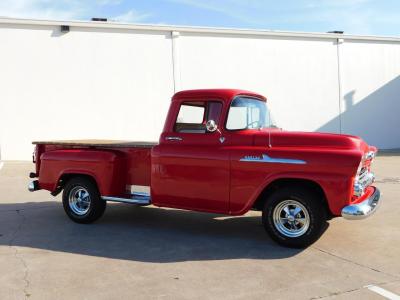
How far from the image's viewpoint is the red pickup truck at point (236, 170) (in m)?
5.57

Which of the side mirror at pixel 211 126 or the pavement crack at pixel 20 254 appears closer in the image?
the pavement crack at pixel 20 254

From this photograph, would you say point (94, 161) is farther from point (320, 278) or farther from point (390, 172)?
point (390, 172)

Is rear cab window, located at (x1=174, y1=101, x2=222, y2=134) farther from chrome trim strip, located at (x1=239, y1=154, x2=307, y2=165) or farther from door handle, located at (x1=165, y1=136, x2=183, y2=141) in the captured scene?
chrome trim strip, located at (x1=239, y1=154, x2=307, y2=165)

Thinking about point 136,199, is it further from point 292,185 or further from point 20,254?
point 292,185

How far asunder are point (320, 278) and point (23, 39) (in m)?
14.9

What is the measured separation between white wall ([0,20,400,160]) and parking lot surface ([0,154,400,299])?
970 cm

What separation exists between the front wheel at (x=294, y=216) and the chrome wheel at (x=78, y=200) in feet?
9.84

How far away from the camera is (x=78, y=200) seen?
7535 millimetres

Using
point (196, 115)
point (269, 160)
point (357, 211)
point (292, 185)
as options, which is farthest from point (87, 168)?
point (357, 211)

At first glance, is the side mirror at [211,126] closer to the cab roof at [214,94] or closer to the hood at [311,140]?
the cab roof at [214,94]

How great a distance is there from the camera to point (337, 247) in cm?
591

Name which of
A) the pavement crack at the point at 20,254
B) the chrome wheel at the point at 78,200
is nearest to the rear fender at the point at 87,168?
the chrome wheel at the point at 78,200

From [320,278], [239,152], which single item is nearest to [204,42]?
[239,152]

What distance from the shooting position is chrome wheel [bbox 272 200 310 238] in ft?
18.9
